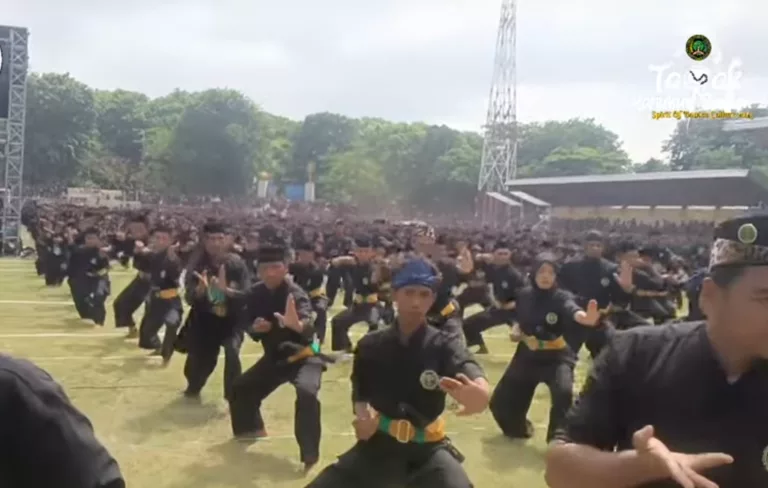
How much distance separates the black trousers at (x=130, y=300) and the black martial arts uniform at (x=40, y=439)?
37.2 feet

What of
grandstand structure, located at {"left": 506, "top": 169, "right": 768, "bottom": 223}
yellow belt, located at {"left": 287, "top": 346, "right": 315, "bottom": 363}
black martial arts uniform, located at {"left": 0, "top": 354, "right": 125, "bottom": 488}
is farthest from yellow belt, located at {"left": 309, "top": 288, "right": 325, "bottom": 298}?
grandstand structure, located at {"left": 506, "top": 169, "right": 768, "bottom": 223}

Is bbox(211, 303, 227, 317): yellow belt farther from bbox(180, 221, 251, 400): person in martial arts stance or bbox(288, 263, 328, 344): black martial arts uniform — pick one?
bbox(288, 263, 328, 344): black martial arts uniform

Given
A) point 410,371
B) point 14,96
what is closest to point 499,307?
point 410,371

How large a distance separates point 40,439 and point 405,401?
340 cm

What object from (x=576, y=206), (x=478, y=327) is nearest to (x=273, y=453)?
(x=478, y=327)

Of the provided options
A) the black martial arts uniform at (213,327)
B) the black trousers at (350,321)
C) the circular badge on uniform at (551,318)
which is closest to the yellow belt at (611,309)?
the circular badge on uniform at (551,318)

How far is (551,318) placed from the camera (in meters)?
8.16

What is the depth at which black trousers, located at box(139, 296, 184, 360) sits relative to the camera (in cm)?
1135

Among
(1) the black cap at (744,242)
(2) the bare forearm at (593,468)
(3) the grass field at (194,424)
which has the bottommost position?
(3) the grass field at (194,424)

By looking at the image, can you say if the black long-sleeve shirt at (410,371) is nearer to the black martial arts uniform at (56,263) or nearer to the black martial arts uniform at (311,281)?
the black martial arts uniform at (311,281)

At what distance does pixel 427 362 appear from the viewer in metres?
5.01

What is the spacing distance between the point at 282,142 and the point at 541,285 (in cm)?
5669

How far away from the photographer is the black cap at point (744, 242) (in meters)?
2.09

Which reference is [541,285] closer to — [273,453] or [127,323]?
[273,453]
